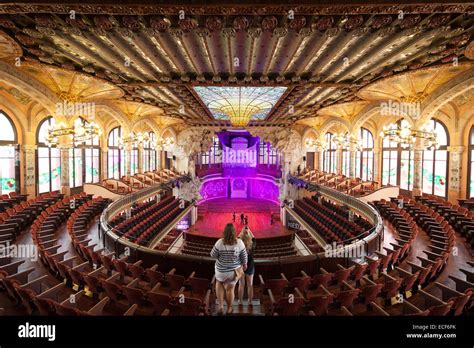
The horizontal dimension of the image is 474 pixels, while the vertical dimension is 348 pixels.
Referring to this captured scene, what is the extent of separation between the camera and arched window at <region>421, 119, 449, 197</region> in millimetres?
15367

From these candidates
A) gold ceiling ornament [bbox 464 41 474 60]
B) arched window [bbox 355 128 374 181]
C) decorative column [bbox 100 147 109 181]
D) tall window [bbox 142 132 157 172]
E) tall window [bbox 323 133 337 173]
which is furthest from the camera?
tall window [bbox 142 132 157 172]

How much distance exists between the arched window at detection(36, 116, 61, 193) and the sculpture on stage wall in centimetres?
958

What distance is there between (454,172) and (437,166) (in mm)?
1559

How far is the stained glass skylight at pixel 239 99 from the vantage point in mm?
10418

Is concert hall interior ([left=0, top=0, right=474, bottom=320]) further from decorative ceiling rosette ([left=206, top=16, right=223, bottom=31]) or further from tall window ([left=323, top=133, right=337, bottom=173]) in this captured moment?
tall window ([left=323, top=133, right=337, bottom=173])

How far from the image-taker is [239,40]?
5.91 metres

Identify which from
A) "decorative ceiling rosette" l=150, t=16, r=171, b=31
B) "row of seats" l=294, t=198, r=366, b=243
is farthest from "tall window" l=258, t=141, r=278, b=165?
"decorative ceiling rosette" l=150, t=16, r=171, b=31

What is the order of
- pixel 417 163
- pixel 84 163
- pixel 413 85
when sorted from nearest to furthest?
pixel 413 85
pixel 417 163
pixel 84 163

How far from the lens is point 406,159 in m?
18.1

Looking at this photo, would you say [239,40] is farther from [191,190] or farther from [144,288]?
[191,190]

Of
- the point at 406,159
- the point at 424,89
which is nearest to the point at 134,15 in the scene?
the point at 424,89

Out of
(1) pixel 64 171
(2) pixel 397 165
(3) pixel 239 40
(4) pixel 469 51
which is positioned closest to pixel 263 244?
(2) pixel 397 165

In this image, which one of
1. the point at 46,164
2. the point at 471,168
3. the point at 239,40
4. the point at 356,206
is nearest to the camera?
the point at 239,40

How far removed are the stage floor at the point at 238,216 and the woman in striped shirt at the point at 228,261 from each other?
17.3 metres
